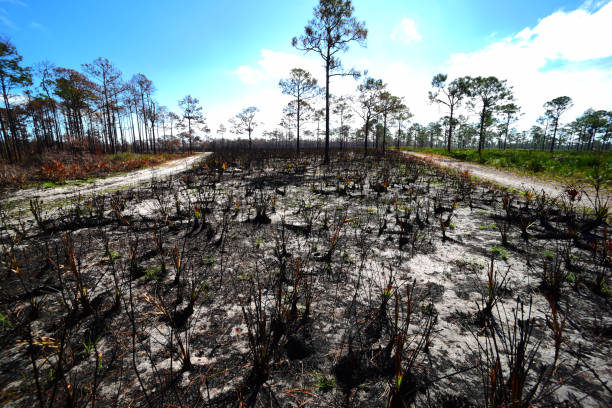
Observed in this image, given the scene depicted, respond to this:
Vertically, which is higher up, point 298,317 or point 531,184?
point 531,184

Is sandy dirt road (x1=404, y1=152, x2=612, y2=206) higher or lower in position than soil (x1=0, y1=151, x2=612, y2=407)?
higher

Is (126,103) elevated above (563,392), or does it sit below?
above

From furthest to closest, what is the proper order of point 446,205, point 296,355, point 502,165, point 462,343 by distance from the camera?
point 502,165 → point 446,205 → point 462,343 → point 296,355

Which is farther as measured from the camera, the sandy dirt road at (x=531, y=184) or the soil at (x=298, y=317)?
the sandy dirt road at (x=531, y=184)

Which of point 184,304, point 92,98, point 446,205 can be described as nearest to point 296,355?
point 184,304

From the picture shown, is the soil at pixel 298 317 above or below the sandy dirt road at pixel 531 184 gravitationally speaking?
below

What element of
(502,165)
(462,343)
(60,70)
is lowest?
(462,343)

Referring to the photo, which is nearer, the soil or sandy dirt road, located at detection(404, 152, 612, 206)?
the soil

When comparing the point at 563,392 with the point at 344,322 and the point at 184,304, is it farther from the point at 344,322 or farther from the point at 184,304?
the point at 184,304

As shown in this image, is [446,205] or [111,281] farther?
[446,205]

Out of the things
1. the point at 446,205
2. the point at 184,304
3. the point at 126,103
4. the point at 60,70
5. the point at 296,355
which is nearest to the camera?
the point at 296,355

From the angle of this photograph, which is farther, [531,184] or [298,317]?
[531,184]

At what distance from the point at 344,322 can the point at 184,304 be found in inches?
62.0

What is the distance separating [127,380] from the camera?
55.8 inches
